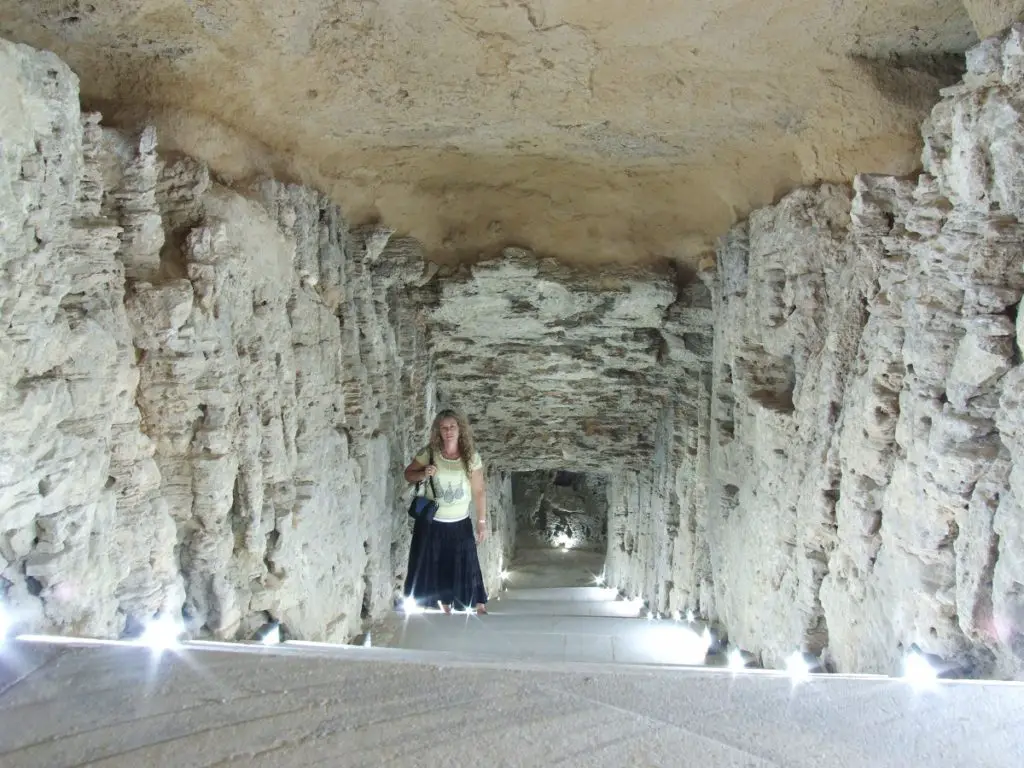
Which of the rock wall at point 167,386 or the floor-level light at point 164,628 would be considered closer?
the rock wall at point 167,386

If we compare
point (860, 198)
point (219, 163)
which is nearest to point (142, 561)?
point (219, 163)

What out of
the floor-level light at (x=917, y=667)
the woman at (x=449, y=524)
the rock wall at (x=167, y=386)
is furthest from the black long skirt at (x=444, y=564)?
the floor-level light at (x=917, y=667)

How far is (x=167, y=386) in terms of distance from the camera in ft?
11.7

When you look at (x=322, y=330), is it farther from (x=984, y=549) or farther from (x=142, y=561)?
(x=984, y=549)

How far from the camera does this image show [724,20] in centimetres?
350

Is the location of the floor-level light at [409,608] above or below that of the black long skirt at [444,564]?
below

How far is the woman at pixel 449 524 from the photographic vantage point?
4.81 metres

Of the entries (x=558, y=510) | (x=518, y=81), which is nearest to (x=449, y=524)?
(x=518, y=81)

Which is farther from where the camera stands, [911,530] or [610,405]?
[610,405]

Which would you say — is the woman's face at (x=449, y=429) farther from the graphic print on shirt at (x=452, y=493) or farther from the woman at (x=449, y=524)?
the graphic print on shirt at (x=452, y=493)

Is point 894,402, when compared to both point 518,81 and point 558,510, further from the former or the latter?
point 558,510

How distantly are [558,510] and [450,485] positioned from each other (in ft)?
31.1

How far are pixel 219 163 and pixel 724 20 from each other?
2577 mm

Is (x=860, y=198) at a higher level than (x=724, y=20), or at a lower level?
lower
